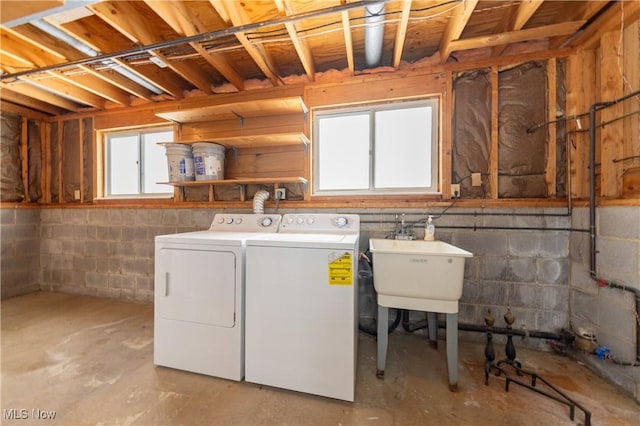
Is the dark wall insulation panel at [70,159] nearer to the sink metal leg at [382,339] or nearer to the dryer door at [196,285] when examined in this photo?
the dryer door at [196,285]

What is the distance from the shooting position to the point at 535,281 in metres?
1.97

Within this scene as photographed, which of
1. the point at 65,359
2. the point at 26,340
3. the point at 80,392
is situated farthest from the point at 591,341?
the point at 26,340

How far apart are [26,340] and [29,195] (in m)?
2.31

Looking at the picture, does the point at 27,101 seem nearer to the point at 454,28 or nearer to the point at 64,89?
the point at 64,89

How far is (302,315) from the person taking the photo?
1.44 m

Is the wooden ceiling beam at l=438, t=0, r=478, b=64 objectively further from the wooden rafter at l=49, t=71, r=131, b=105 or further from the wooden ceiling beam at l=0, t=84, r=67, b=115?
the wooden ceiling beam at l=0, t=84, r=67, b=115

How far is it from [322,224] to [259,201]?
71 centimetres

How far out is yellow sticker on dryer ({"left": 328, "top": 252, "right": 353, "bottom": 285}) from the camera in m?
1.37

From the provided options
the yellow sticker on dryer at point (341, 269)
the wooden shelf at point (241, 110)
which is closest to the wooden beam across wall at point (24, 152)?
the wooden shelf at point (241, 110)

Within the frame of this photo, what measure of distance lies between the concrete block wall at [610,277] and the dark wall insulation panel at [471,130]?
0.71 metres

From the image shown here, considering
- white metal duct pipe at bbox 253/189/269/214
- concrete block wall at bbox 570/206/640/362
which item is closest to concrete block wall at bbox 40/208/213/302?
white metal duct pipe at bbox 253/189/269/214

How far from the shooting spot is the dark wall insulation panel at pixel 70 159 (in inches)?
126

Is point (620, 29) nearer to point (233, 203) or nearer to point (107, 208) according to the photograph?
point (233, 203)

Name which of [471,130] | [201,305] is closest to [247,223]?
[201,305]
